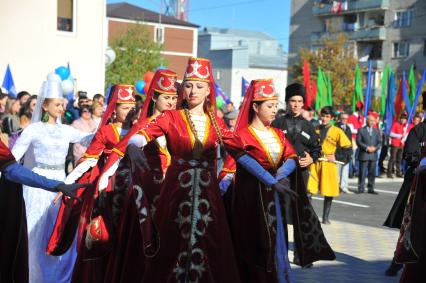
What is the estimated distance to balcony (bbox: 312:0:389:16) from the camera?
5242 centimetres

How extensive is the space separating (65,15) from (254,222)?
820 inches

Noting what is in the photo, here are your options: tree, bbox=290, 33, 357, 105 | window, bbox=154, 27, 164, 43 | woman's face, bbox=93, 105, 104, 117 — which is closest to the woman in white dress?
woman's face, bbox=93, 105, 104, 117

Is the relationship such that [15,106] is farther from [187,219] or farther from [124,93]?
[187,219]

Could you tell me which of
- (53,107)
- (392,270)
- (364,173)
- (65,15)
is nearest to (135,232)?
(53,107)

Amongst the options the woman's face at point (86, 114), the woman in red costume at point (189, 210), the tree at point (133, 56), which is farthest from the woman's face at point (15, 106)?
the tree at point (133, 56)

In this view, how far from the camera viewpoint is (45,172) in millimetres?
6484

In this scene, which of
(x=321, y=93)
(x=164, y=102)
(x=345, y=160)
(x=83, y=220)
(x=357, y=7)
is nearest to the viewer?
(x=83, y=220)

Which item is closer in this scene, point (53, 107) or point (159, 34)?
point (53, 107)

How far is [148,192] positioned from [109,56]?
67.2ft

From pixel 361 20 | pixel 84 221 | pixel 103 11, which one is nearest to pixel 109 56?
pixel 103 11

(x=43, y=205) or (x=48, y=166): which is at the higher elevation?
(x=48, y=166)

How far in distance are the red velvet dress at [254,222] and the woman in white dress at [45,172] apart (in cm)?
195

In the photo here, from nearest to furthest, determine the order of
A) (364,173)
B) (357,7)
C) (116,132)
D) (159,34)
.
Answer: (116,132) < (364,173) < (357,7) < (159,34)

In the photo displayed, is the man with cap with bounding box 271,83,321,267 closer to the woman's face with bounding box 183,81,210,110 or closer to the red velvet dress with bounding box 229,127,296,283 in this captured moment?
the red velvet dress with bounding box 229,127,296,283
